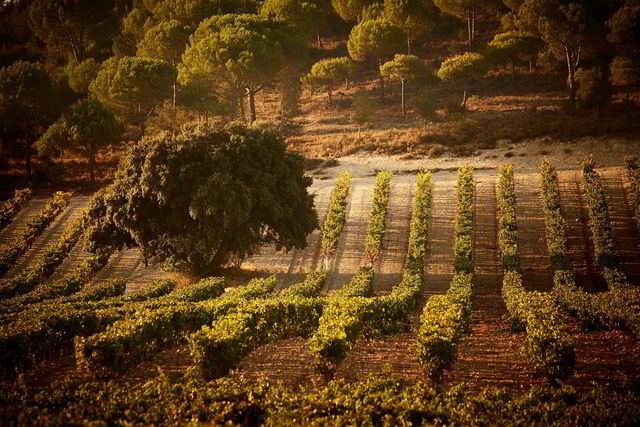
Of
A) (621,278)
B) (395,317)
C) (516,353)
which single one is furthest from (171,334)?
Result: (621,278)

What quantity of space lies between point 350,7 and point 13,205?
49182mm

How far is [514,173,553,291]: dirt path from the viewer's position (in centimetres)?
2734

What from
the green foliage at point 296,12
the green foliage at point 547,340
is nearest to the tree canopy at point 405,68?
the green foliage at point 296,12

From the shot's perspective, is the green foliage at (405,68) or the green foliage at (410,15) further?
the green foliage at (410,15)

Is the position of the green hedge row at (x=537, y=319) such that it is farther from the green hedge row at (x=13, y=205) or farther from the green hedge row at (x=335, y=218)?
the green hedge row at (x=13, y=205)

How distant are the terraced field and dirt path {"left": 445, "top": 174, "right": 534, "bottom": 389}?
5 centimetres

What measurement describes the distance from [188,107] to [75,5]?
32.5m

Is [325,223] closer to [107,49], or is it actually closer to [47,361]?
[47,361]

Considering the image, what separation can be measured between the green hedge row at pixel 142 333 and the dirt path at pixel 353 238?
8092 millimetres

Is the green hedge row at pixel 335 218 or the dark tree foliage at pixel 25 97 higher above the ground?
the dark tree foliage at pixel 25 97

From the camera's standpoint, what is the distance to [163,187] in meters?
26.7

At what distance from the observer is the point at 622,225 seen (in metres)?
31.1

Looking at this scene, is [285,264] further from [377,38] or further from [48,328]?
[377,38]

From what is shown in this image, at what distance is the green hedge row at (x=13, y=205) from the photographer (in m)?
38.5
